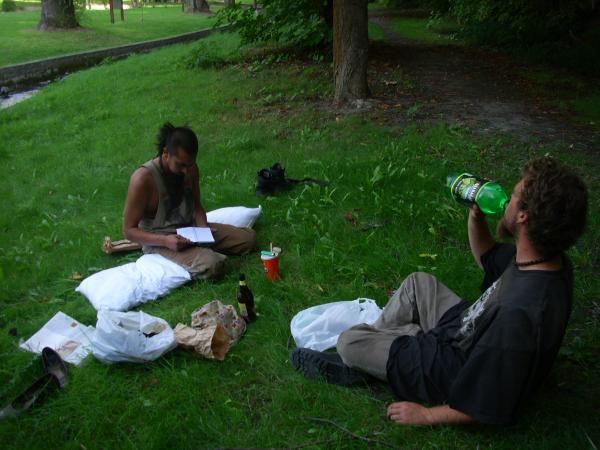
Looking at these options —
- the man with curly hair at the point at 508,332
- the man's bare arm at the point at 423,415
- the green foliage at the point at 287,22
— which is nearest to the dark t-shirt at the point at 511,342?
the man with curly hair at the point at 508,332

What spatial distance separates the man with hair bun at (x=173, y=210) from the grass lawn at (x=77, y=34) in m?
13.4

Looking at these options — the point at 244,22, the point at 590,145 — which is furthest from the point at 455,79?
the point at 244,22

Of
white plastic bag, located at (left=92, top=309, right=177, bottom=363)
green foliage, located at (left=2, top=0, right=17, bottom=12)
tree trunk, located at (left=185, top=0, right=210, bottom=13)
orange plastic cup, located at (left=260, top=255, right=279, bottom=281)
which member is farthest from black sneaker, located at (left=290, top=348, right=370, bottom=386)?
green foliage, located at (left=2, top=0, right=17, bottom=12)

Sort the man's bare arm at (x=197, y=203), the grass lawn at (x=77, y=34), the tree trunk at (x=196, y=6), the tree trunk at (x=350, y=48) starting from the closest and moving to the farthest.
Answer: the man's bare arm at (x=197, y=203) < the tree trunk at (x=350, y=48) < the grass lawn at (x=77, y=34) < the tree trunk at (x=196, y=6)

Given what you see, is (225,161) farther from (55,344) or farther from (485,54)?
(485,54)

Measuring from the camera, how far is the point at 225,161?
24.1 ft

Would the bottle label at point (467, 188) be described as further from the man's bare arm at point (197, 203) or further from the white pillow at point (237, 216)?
the white pillow at point (237, 216)

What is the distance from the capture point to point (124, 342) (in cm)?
327

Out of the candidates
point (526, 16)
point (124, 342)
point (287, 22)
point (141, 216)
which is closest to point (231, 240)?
point (141, 216)

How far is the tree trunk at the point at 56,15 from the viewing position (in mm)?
25097

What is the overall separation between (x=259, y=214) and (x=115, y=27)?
2628cm

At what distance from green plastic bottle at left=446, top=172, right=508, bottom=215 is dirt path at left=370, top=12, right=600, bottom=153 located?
435 centimetres

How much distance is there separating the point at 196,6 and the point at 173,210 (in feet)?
129

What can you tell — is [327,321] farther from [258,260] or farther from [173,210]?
[173,210]
